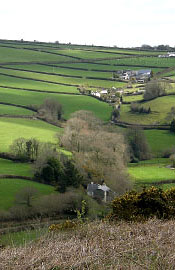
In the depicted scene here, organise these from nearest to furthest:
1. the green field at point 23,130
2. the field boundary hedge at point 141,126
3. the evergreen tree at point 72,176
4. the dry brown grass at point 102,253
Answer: the dry brown grass at point 102,253 → the evergreen tree at point 72,176 → the green field at point 23,130 → the field boundary hedge at point 141,126

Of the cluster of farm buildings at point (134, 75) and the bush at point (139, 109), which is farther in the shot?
the cluster of farm buildings at point (134, 75)

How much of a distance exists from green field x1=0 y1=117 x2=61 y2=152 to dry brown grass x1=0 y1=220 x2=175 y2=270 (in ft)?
156

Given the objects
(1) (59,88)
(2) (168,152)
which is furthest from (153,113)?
(1) (59,88)

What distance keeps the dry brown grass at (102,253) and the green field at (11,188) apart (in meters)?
25.7

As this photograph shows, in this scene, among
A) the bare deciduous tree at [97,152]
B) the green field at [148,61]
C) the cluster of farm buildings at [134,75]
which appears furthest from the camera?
the green field at [148,61]

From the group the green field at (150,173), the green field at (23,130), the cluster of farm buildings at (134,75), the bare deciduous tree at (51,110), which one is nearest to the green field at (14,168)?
the green field at (23,130)

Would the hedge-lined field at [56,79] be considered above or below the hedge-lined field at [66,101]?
above

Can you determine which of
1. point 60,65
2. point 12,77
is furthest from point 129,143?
point 60,65

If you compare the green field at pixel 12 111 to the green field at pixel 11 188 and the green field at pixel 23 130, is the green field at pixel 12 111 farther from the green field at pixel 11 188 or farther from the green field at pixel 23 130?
the green field at pixel 11 188

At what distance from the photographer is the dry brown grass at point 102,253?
1211 cm

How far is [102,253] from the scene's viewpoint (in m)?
13.1

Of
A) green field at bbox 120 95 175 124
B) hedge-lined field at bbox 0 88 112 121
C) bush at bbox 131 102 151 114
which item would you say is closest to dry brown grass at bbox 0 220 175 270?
green field at bbox 120 95 175 124

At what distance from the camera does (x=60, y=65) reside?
130m

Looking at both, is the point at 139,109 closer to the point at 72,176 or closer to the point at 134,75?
the point at 134,75
